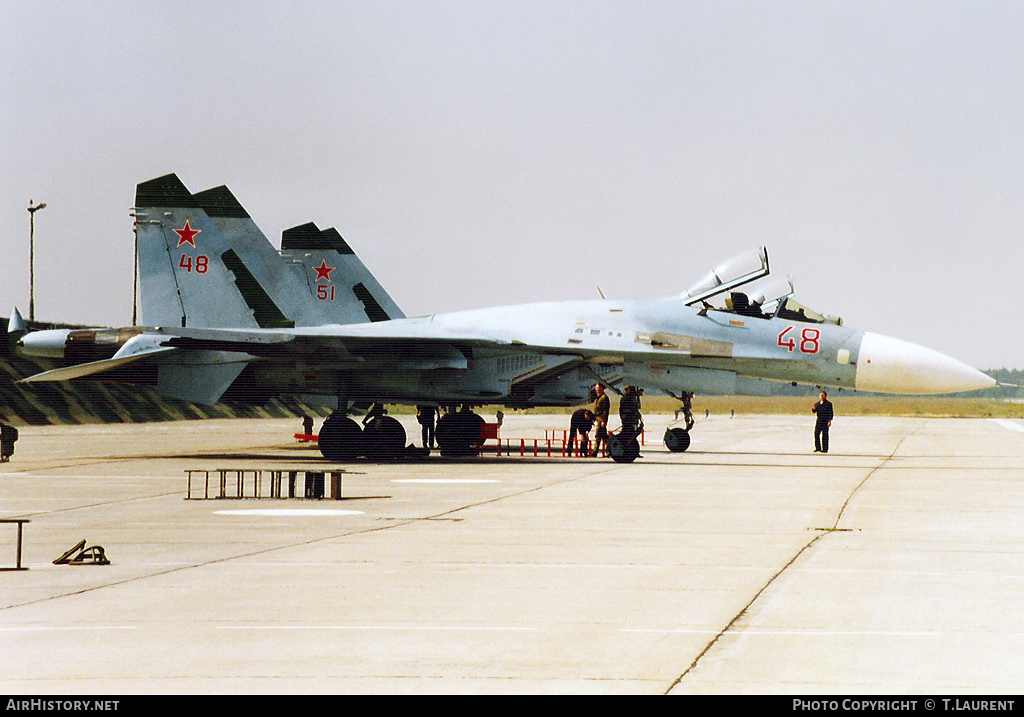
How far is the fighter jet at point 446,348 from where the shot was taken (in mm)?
19156

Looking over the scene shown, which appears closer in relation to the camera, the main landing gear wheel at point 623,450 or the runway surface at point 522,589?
the runway surface at point 522,589

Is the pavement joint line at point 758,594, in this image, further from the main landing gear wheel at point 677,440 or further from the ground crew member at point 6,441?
the ground crew member at point 6,441

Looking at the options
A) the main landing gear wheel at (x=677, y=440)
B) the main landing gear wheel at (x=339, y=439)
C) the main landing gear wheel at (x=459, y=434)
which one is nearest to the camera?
the main landing gear wheel at (x=339, y=439)

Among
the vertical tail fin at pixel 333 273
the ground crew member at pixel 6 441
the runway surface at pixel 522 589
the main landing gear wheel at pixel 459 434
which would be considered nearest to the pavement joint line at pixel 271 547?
the runway surface at pixel 522 589

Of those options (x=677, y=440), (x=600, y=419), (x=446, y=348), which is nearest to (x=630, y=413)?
(x=600, y=419)

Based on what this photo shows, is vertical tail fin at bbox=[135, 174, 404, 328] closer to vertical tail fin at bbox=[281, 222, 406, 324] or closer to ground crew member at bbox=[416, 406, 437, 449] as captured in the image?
ground crew member at bbox=[416, 406, 437, 449]

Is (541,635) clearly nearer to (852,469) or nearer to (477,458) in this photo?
(852,469)

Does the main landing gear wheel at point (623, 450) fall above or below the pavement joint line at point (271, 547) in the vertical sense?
above

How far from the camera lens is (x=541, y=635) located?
5.82 m

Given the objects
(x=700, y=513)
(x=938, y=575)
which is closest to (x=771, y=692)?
(x=938, y=575)

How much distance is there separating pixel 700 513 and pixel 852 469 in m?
7.92

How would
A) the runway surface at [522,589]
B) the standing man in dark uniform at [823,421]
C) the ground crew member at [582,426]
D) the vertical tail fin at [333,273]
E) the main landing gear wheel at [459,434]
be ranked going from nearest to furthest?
the runway surface at [522,589] < the ground crew member at [582,426] < the main landing gear wheel at [459,434] < the standing man in dark uniform at [823,421] < the vertical tail fin at [333,273]

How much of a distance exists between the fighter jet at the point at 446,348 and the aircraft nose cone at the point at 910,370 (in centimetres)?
2

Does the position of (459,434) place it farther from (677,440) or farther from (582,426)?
(677,440)
